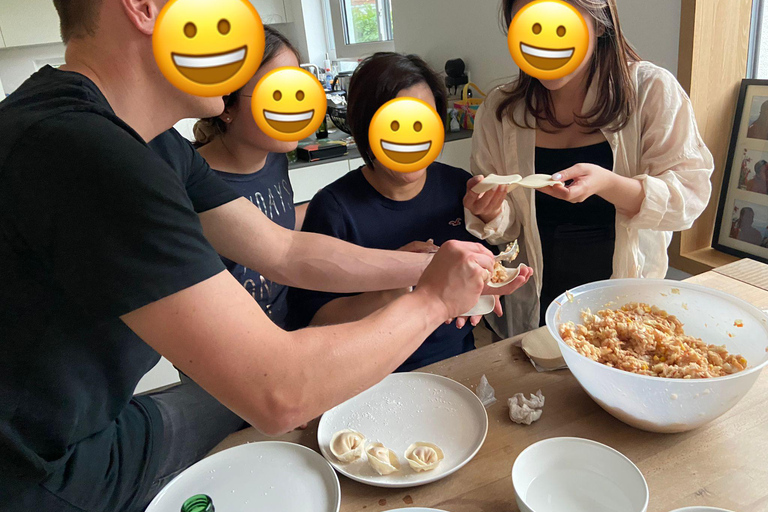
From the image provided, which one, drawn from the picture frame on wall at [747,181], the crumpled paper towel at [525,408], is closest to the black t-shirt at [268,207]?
the crumpled paper towel at [525,408]

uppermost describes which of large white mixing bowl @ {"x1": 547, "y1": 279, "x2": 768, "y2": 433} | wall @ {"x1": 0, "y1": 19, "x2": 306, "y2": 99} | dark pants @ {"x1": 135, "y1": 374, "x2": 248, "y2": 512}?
wall @ {"x1": 0, "y1": 19, "x2": 306, "y2": 99}

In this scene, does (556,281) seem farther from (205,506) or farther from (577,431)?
(205,506)

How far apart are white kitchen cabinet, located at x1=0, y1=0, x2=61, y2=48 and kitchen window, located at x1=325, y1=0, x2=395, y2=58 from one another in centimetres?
193

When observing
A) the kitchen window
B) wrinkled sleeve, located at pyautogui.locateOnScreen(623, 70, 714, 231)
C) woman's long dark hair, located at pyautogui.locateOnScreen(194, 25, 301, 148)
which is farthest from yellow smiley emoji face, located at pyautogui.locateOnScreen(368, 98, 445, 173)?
the kitchen window

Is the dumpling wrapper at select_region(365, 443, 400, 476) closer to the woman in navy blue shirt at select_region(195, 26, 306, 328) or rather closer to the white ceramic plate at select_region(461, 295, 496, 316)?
the white ceramic plate at select_region(461, 295, 496, 316)

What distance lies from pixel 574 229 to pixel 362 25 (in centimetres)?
319

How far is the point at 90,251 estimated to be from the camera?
54 centimetres

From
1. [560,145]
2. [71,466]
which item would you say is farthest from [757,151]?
[71,466]

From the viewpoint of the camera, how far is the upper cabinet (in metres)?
3.21

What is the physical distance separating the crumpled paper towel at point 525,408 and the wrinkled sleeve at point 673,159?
593 mm

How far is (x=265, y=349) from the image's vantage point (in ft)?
1.99

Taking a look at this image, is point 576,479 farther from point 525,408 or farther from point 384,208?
point 384,208

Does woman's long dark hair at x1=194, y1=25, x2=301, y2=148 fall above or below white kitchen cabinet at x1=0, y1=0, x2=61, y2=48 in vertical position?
below

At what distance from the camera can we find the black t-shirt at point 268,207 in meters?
1.33
